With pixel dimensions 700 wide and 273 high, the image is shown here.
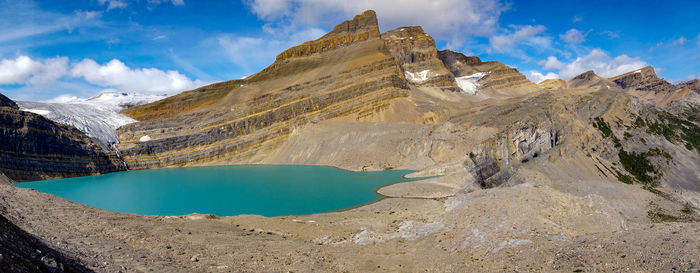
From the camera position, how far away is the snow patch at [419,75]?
14661 centimetres

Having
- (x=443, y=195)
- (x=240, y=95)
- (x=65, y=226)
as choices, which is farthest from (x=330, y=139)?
(x=65, y=226)

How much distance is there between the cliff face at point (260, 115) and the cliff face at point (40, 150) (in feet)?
32.0

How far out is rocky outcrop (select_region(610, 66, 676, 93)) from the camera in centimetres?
16032

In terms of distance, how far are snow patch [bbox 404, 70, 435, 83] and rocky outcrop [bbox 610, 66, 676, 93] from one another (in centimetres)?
9841

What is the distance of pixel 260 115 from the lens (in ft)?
266

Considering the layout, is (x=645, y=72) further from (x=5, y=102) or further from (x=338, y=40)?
(x=5, y=102)

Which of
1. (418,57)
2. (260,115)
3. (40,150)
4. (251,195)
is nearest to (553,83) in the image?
(418,57)

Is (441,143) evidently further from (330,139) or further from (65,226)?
(65,226)

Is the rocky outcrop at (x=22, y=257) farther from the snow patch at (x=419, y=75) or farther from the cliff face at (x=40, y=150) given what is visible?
the snow patch at (x=419, y=75)

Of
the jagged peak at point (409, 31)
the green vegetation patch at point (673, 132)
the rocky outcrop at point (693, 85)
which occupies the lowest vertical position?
the green vegetation patch at point (673, 132)

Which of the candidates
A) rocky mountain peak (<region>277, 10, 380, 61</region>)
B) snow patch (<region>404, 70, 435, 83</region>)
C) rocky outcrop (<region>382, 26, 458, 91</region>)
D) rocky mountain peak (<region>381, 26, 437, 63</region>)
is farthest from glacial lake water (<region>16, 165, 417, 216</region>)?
rocky mountain peak (<region>381, 26, 437, 63</region>)

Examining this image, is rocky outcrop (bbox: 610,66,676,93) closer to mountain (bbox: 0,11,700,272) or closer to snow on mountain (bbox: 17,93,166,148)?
mountain (bbox: 0,11,700,272)

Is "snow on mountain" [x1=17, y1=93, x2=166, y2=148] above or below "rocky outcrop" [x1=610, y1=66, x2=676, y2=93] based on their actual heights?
below

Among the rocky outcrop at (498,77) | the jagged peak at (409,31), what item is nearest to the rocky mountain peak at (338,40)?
the jagged peak at (409,31)
